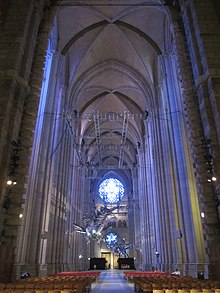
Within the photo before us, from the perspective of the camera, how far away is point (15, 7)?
12000mm

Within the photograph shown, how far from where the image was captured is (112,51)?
71.4 ft

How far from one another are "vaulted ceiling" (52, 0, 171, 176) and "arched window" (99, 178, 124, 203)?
16.8 meters

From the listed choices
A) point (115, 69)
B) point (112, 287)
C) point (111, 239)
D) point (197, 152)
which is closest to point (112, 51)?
point (115, 69)

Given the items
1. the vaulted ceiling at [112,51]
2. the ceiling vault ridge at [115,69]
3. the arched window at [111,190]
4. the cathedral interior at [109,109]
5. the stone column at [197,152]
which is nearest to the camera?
the stone column at [197,152]

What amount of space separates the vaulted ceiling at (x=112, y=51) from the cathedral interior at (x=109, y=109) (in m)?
0.08

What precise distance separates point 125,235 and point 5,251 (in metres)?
34.9

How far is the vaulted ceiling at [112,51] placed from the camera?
58.5 ft

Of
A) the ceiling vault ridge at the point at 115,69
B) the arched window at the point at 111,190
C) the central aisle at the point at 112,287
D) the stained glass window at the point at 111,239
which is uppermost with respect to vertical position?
the ceiling vault ridge at the point at 115,69

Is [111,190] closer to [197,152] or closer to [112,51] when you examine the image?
[112,51]

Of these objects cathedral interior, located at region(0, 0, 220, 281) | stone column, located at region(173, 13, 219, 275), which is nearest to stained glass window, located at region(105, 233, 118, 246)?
cathedral interior, located at region(0, 0, 220, 281)

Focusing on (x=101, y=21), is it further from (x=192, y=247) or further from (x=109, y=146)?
(x=109, y=146)

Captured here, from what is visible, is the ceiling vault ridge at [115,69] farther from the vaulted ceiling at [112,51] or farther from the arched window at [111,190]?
the arched window at [111,190]

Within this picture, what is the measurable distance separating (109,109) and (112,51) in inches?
325

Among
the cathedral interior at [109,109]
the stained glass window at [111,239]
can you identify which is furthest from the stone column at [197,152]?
the stained glass window at [111,239]
